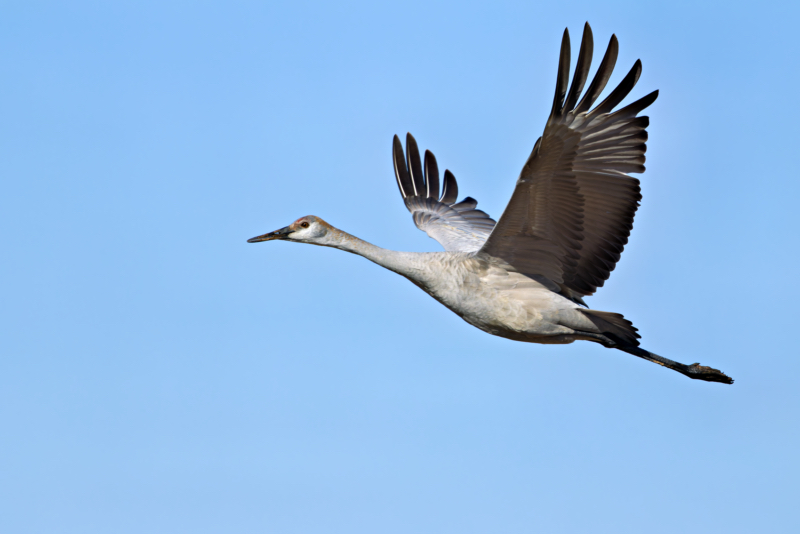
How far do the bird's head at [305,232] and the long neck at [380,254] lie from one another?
9cm

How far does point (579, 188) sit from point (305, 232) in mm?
3778

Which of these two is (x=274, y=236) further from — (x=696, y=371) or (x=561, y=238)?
(x=696, y=371)

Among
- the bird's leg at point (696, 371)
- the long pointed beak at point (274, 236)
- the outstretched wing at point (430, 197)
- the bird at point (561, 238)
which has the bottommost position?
the bird's leg at point (696, 371)

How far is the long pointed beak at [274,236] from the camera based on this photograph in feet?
39.0

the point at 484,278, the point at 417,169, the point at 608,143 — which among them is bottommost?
the point at 484,278

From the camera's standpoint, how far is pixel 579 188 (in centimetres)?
1023

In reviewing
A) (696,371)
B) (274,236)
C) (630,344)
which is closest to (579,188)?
Result: (630,344)

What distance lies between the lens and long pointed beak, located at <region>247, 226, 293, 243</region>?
→ 468 inches

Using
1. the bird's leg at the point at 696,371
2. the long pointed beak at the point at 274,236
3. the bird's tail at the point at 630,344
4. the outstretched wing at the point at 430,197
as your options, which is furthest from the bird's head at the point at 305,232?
the bird's leg at the point at 696,371

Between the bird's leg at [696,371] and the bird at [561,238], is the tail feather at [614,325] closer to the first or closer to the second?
the bird at [561,238]

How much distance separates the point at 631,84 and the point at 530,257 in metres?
2.50

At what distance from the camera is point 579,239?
35.7ft

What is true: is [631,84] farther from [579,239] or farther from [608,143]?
[579,239]

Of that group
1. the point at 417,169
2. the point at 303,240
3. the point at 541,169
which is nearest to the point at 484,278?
the point at 541,169
